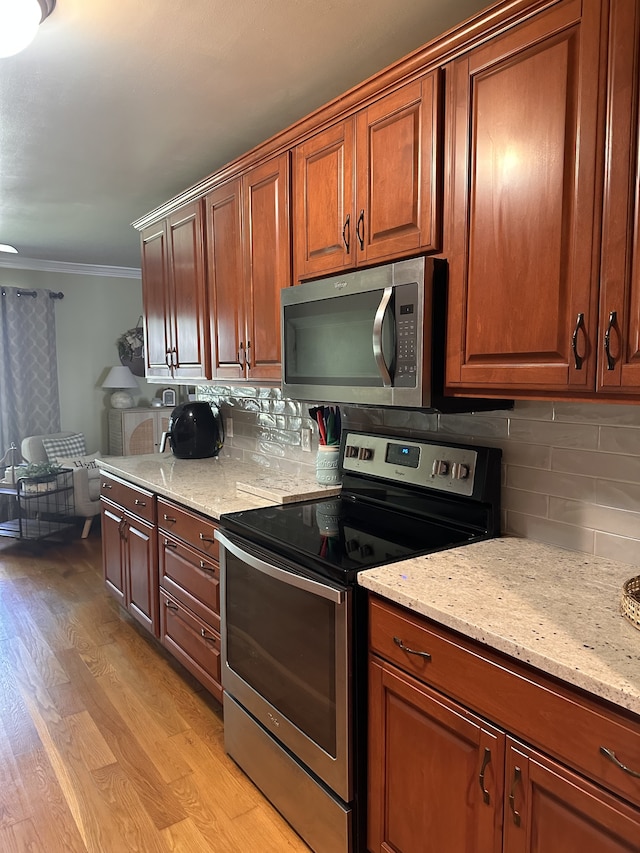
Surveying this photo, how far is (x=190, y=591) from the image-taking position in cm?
237

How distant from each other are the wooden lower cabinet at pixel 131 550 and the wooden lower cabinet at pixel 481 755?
154 centimetres

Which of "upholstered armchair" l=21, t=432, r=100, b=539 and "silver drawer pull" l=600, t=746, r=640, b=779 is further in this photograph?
"upholstered armchair" l=21, t=432, r=100, b=539

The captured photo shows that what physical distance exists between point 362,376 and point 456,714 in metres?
0.96

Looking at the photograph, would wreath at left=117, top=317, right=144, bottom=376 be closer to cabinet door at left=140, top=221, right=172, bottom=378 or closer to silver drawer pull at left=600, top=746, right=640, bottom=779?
cabinet door at left=140, top=221, right=172, bottom=378

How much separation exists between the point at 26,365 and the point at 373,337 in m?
4.58

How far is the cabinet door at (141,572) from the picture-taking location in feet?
8.83

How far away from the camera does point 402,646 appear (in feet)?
4.42

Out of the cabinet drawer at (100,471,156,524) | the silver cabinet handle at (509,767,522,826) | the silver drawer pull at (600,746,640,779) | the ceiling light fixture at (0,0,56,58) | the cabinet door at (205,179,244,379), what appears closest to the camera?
the silver drawer pull at (600,746,640,779)

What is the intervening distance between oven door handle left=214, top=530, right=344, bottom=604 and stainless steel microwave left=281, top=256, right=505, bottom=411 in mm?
545

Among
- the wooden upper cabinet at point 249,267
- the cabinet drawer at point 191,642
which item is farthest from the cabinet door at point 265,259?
the cabinet drawer at point 191,642

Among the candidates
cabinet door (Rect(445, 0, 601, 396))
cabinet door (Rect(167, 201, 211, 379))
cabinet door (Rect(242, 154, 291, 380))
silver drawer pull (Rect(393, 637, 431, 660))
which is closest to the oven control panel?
cabinet door (Rect(445, 0, 601, 396))

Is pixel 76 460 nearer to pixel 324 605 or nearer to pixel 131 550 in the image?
pixel 131 550

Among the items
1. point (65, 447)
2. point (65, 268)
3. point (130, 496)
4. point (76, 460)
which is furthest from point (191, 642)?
point (65, 268)

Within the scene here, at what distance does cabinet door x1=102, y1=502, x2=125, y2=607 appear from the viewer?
307 centimetres
